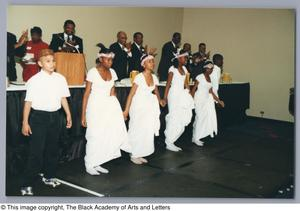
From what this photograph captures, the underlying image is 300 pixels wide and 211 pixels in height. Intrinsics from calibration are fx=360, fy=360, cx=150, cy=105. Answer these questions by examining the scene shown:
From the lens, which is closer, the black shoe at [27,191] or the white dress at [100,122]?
the black shoe at [27,191]

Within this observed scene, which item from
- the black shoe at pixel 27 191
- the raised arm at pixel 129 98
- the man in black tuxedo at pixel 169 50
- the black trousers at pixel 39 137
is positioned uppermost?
the man in black tuxedo at pixel 169 50

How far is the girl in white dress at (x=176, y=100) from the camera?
15.9 ft

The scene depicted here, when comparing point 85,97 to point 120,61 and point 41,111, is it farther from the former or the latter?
point 120,61

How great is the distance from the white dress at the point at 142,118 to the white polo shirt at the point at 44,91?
1.13 metres

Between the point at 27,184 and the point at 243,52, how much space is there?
575 cm

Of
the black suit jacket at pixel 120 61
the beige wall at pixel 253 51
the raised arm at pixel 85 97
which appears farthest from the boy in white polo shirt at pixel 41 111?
the beige wall at pixel 253 51

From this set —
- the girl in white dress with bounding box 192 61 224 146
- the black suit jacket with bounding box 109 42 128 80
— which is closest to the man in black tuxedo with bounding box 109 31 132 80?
the black suit jacket with bounding box 109 42 128 80

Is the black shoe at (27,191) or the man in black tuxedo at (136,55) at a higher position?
the man in black tuxedo at (136,55)

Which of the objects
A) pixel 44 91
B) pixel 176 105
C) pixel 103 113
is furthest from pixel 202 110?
pixel 44 91

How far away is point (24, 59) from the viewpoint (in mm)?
3965

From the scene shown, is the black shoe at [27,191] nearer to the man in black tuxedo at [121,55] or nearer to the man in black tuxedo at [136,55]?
the man in black tuxedo at [121,55]

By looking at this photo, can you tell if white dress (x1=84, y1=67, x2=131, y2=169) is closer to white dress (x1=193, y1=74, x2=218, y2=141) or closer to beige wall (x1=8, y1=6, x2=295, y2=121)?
white dress (x1=193, y1=74, x2=218, y2=141)

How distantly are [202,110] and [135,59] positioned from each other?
4.44ft

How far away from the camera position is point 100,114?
381 centimetres
